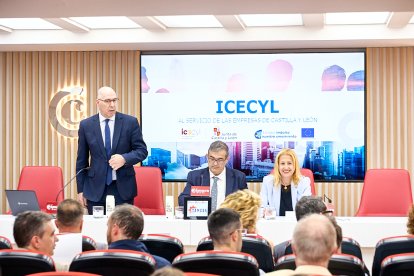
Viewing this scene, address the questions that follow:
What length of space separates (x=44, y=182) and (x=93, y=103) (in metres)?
2.43

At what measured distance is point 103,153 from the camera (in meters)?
8.05

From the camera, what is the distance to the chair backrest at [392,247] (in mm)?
5246

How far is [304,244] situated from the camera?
13.1 ft

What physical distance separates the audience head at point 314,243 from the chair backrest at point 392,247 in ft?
4.48

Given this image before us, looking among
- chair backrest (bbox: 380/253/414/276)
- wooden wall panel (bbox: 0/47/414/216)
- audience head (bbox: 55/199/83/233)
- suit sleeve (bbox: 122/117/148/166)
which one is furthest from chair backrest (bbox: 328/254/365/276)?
wooden wall panel (bbox: 0/47/414/216)

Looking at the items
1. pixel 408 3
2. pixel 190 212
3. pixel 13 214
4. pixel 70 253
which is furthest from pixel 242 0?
pixel 70 253

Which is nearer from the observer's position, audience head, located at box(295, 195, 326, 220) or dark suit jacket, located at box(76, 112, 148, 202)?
audience head, located at box(295, 195, 326, 220)

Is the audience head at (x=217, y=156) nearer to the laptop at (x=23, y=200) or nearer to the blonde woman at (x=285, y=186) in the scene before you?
the blonde woman at (x=285, y=186)

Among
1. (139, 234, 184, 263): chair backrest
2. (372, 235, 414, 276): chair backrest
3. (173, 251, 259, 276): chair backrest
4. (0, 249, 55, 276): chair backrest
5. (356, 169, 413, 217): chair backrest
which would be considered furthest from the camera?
(356, 169, 413, 217): chair backrest

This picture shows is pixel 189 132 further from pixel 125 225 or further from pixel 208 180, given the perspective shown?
pixel 125 225

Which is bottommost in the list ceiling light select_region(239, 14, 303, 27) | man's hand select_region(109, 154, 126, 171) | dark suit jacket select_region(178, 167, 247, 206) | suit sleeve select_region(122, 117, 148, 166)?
dark suit jacket select_region(178, 167, 247, 206)

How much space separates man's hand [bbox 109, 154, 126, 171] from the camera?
7754 millimetres

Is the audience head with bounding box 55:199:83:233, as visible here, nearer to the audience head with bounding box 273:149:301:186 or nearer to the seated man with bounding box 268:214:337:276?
the seated man with bounding box 268:214:337:276

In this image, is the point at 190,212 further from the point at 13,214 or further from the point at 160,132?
the point at 160,132
